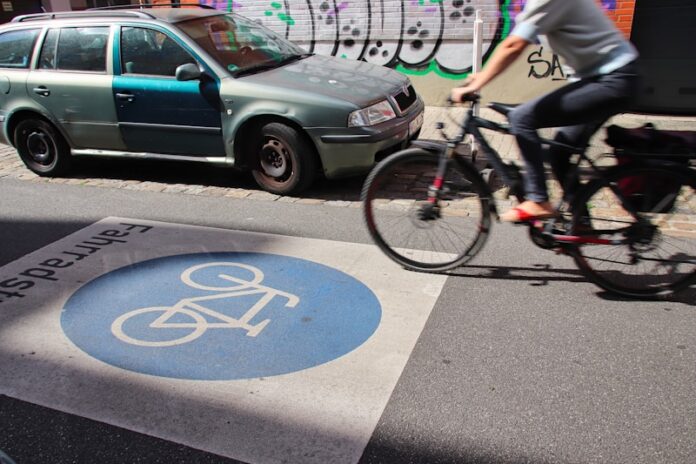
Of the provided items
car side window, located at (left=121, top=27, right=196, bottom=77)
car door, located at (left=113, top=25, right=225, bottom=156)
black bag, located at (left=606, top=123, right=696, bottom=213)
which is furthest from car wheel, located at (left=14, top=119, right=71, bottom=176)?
black bag, located at (left=606, top=123, right=696, bottom=213)

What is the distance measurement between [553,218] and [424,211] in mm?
827

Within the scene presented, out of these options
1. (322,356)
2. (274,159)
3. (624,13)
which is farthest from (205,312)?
(624,13)

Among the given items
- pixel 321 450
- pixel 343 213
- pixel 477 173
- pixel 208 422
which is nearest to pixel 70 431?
pixel 208 422

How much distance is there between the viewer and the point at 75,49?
21.1 ft

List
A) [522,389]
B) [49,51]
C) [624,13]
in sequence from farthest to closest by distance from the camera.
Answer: [624,13] → [49,51] → [522,389]

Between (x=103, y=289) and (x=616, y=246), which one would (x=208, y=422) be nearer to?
(x=103, y=289)

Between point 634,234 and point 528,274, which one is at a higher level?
point 634,234

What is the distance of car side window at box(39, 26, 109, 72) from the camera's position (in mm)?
6270

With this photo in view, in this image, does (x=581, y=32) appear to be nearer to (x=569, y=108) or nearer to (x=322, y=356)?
(x=569, y=108)

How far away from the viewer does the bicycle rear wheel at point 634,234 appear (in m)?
3.53

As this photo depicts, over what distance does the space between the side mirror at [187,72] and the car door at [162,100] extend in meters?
0.11

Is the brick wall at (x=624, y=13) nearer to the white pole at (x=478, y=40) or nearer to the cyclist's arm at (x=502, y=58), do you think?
the white pole at (x=478, y=40)

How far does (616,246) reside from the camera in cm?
375

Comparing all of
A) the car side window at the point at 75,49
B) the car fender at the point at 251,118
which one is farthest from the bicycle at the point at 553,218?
the car side window at the point at 75,49
